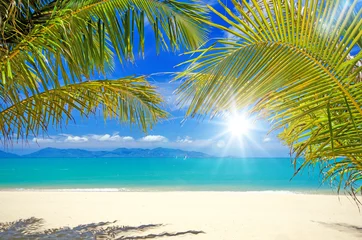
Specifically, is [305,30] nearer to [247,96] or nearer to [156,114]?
[247,96]

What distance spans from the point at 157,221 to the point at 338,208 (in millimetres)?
5430

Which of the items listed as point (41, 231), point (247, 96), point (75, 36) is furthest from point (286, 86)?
point (41, 231)

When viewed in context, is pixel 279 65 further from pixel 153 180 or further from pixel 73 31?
pixel 153 180

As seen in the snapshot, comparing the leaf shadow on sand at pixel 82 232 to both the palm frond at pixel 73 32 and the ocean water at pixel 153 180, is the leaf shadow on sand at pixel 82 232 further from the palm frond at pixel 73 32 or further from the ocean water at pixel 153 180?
the ocean water at pixel 153 180

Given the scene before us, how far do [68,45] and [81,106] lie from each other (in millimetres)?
941

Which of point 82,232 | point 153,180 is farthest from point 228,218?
point 153,180

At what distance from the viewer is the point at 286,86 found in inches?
59.1

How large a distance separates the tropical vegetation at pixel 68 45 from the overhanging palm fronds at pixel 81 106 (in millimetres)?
11

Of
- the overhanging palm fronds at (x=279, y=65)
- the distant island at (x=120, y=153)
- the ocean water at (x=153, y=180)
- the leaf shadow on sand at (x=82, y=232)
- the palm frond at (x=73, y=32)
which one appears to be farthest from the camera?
the distant island at (x=120, y=153)

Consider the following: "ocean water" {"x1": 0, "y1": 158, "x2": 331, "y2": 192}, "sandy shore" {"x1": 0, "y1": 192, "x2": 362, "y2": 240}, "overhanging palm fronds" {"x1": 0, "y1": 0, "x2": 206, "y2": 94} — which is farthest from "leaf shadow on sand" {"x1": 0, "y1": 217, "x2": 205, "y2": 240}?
"ocean water" {"x1": 0, "y1": 158, "x2": 331, "y2": 192}

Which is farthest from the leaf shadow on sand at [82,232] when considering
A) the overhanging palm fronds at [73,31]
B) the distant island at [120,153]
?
the distant island at [120,153]

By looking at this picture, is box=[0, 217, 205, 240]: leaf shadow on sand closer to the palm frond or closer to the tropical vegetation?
the tropical vegetation

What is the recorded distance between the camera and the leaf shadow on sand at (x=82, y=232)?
17.2ft

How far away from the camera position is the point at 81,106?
3.62 metres
